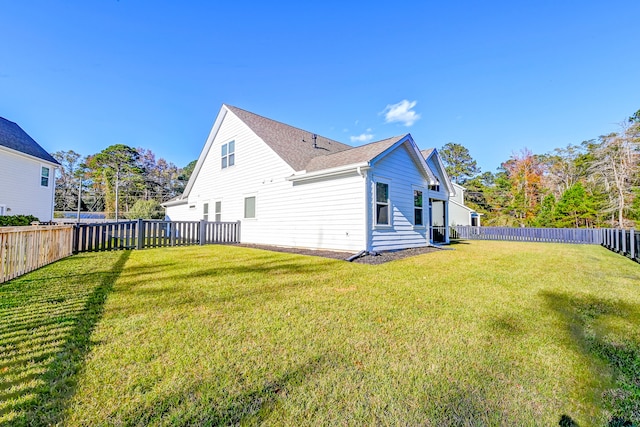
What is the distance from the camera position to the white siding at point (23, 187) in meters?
14.3

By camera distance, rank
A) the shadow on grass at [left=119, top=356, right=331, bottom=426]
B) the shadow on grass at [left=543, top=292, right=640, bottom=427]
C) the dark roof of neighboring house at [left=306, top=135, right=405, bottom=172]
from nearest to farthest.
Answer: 1. the shadow on grass at [left=119, top=356, right=331, bottom=426]
2. the shadow on grass at [left=543, top=292, right=640, bottom=427]
3. the dark roof of neighboring house at [left=306, top=135, right=405, bottom=172]

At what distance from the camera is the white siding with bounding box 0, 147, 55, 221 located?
1427cm

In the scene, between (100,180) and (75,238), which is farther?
(100,180)

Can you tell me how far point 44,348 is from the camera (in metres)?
2.34

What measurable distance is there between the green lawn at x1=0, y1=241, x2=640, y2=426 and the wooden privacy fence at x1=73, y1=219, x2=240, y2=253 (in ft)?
15.8

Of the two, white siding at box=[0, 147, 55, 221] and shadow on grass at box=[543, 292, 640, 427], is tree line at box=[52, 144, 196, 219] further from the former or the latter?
shadow on grass at box=[543, 292, 640, 427]

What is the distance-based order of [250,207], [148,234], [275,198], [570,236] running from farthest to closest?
[570,236]
[250,207]
[275,198]
[148,234]

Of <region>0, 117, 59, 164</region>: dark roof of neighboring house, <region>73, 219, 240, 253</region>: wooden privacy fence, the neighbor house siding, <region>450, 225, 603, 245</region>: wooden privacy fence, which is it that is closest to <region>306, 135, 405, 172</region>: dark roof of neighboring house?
the neighbor house siding

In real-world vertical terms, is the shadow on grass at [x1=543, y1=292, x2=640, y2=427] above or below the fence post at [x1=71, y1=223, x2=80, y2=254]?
below

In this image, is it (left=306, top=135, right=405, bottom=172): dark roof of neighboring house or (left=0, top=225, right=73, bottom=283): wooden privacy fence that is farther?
(left=306, top=135, right=405, bottom=172): dark roof of neighboring house

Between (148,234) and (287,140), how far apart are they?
7.05 meters

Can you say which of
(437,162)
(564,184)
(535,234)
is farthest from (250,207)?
(564,184)

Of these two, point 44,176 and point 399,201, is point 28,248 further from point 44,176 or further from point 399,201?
point 44,176

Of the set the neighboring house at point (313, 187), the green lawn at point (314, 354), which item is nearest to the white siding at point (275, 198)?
the neighboring house at point (313, 187)
